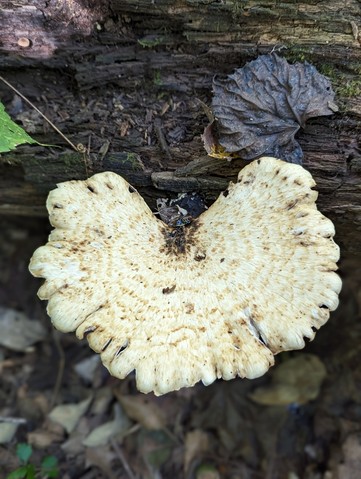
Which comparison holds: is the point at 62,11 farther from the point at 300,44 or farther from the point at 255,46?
the point at 300,44

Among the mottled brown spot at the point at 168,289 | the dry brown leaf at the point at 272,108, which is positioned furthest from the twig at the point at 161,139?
the mottled brown spot at the point at 168,289

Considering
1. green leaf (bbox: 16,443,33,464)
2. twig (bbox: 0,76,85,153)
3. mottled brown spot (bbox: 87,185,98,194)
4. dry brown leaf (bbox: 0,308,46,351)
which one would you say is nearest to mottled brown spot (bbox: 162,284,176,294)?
mottled brown spot (bbox: 87,185,98,194)

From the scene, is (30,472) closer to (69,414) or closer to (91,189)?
(69,414)

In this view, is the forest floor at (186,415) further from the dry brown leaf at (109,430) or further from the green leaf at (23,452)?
the green leaf at (23,452)

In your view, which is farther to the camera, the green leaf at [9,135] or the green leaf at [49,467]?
the green leaf at [49,467]

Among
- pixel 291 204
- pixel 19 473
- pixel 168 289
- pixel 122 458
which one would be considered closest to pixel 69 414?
pixel 122 458

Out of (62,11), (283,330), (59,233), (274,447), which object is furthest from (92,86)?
(274,447)

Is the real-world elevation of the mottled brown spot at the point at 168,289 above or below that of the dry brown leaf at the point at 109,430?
above

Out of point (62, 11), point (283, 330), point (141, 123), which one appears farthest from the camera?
point (141, 123)
